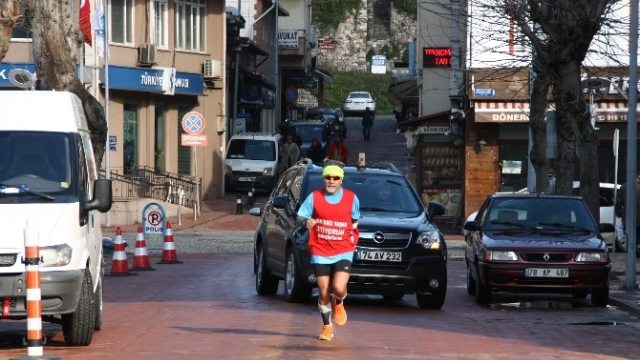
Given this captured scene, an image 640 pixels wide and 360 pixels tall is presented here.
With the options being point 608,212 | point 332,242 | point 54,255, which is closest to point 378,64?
point 608,212

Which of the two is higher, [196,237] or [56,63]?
[56,63]

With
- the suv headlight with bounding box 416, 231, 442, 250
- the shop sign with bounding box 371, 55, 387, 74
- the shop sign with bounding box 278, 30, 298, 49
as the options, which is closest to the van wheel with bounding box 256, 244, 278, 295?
the suv headlight with bounding box 416, 231, 442, 250

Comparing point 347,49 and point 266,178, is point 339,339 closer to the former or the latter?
point 266,178

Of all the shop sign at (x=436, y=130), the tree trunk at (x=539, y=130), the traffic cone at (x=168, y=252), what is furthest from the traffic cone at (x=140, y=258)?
the shop sign at (x=436, y=130)

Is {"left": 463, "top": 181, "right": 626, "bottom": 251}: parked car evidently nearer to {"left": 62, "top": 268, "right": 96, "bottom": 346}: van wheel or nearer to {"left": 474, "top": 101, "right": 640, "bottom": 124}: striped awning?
{"left": 474, "top": 101, "right": 640, "bottom": 124}: striped awning

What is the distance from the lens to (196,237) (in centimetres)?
3725

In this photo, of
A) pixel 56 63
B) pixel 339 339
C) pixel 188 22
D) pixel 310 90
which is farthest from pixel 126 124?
pixel 310 90

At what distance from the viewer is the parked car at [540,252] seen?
776 inches

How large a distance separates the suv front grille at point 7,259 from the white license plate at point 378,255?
592 cm

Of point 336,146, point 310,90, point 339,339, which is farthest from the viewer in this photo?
point 310,90

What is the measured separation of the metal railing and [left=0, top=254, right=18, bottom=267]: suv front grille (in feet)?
96.4

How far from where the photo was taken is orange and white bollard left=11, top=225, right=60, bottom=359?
1147 centimetres

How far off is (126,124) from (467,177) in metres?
12.9

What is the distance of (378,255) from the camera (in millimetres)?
18094
